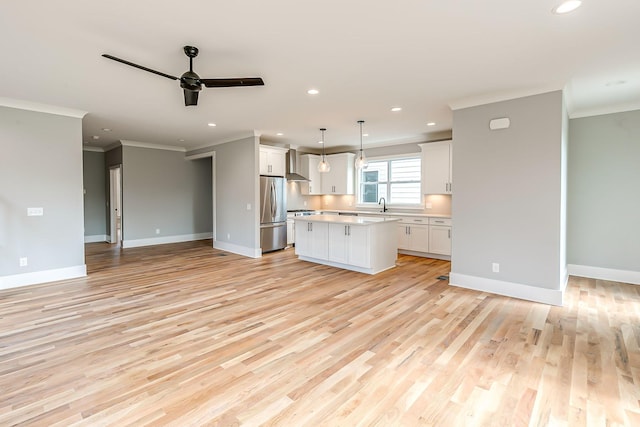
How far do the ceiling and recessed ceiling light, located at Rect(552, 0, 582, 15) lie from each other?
5cm

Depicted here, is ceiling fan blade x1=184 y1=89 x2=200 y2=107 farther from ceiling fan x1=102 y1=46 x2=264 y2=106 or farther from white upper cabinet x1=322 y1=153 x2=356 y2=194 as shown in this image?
white upper cabinet x1=322 y1=153 x2=356 y2=194

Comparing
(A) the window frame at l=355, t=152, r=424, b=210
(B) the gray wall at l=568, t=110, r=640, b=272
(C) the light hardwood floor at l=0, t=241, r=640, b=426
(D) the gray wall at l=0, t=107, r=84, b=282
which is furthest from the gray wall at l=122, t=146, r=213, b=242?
(B) the gray wall at l=568, t=110, r=640, b=272

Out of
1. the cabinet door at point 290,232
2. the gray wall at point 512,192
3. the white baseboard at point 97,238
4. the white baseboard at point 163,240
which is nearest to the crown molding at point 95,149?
the white baseboard at point 97,238

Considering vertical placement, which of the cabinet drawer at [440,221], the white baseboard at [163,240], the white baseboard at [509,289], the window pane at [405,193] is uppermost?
the window pane at [405,193]

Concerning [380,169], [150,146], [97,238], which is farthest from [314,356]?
[97,238]

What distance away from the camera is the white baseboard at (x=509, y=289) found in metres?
3.78

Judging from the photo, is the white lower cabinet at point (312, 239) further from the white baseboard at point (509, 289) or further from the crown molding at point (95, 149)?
the crown molding at point (95, 149)

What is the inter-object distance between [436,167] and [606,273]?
3.36 m

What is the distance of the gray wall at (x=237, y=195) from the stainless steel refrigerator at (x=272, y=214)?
9.9 inches

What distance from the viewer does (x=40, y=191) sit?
4730mm

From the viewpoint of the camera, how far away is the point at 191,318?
3383mm

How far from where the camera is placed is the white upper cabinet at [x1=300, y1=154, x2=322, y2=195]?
28.6 feet

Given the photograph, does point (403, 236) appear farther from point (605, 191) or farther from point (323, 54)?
point (323, 54)

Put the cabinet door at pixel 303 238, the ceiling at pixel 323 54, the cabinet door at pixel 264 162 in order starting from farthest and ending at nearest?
the cabinet door at pixel 264 162 < the cabinet door at pixel 303 238 < the ceiling at pixel 323 54
